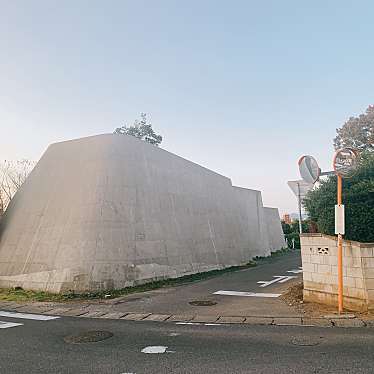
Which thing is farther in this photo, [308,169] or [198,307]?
[198,307]

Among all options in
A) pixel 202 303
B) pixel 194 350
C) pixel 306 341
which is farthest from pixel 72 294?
pixel 306 341

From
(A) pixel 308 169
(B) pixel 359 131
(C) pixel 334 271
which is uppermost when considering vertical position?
(B) pixel 359 131

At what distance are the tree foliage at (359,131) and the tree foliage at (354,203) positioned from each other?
21.0m

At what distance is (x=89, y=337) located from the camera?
5664 millimetres

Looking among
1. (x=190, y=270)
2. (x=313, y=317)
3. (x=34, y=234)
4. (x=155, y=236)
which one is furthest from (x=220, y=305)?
(x=34, y=234)

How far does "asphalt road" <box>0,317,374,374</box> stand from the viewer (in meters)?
4.03

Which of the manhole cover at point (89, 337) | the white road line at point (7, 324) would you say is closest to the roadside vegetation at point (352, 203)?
the manhole cover at point (89, 337)

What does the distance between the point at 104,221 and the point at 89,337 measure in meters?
6.11

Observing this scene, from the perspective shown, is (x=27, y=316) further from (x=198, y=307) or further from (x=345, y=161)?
(x=345, y=161)

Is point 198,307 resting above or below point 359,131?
below

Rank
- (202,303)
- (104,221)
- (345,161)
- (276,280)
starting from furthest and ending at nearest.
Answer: (276,280), (104,221), (202,303), (345,161)

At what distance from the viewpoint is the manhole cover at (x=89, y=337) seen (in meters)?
5.41

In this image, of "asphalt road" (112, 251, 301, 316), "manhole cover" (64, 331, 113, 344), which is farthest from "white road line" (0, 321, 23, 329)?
"asphalt road" (112, 251, 301, 316)

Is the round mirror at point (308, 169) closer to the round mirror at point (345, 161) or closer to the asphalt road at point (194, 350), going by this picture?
the round mirror at point (345, 161)
